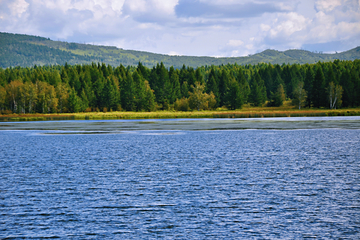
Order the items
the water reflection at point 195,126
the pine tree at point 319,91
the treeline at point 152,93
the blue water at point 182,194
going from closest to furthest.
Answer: the blue water at point 182,194
the water reflection at point 195,126
the treeline at point 152,93
the pine tree at point 319,91

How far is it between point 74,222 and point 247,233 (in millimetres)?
8404

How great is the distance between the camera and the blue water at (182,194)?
16.5 meters

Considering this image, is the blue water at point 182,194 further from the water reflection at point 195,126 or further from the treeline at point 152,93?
the treeline at point 152,93

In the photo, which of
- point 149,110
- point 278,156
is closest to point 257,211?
point 278,156

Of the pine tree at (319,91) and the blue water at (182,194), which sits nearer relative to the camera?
the blue water at (182,194)

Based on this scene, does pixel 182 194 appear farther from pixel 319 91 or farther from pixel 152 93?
pixel 319 91

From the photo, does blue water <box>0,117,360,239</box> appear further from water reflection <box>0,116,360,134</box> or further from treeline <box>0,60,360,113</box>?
treeline <box>0,60,360,113</box>

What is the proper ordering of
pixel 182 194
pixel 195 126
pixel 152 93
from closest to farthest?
pixel 182 194, pixel 195 126, pixel 152 93

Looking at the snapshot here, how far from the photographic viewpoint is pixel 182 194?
22844 millimetres

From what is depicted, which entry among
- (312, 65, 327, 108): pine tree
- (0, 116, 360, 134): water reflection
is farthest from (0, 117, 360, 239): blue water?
(312, 65, 327, 108): pine tree

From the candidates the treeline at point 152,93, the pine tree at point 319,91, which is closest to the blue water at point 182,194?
the treeline at point 152,93

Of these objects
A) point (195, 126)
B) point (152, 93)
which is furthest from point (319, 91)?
point (195, 126)

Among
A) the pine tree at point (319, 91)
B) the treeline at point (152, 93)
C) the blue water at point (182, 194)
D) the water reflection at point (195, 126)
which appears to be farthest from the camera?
the pine tree at point (319, 91)

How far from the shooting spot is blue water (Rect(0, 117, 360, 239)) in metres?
16.5
